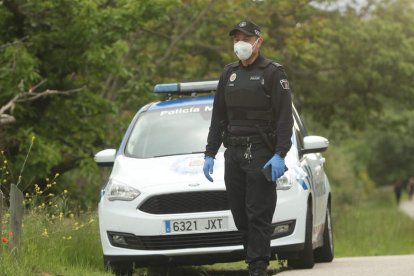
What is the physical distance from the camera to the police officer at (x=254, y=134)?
824cm

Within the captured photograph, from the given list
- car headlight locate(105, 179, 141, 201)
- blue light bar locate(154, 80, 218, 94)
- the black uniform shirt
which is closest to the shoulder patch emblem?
the black uniform shirt

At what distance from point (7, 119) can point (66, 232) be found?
273 centimetres

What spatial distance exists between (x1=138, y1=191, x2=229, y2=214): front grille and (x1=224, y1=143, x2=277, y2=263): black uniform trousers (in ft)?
4.74

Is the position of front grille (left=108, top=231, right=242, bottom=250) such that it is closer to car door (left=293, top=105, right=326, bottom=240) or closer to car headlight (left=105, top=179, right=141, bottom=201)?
car headlight (left=105, top=179, right=141, bottom=201)

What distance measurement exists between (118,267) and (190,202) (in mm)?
971

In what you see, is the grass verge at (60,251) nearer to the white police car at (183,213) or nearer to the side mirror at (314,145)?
the white police car at (183,213)

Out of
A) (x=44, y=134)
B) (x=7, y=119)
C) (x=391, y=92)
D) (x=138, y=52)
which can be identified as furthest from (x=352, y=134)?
(x=7, y=119)

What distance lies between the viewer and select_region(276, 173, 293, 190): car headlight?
10.0 meters

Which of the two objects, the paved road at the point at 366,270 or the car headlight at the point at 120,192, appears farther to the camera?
the car headlight at the point at 120,192

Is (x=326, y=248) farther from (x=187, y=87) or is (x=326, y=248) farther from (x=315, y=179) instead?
(x=187, y=87)

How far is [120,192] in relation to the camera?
1011 centimetres

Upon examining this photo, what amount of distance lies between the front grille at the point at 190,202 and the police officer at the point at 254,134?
138 centimetres

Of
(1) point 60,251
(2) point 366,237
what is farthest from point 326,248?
(2) point 366,237

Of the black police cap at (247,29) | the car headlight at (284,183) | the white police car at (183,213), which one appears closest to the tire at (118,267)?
the white police car at (183,213)
